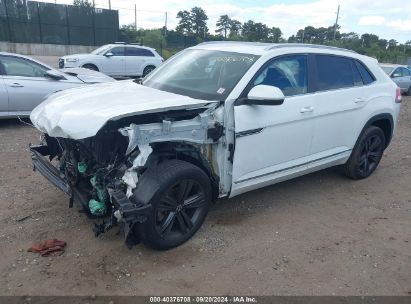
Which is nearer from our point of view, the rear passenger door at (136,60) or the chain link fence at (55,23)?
the rear passenger door at (136,60)

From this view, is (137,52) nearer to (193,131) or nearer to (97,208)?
(193,131)

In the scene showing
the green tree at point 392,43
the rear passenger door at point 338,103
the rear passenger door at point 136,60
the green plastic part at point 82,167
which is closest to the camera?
the green plastic part at point 82,167

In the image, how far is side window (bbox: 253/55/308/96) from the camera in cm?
397

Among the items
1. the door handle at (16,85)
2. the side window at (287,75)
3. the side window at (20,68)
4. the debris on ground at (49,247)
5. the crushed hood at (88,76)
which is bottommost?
the debris on ground at (49,247)

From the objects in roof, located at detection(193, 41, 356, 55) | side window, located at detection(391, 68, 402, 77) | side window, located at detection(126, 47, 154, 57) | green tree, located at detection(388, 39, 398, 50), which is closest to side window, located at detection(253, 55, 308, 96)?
roof, located at detection(193, 41, 356, 55)

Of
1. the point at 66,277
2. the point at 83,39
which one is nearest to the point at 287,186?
the point at 66,277

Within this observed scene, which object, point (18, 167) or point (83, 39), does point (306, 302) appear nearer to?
point (18, 167)

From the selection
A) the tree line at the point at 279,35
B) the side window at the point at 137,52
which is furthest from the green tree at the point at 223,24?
the side window at the point at 137,52

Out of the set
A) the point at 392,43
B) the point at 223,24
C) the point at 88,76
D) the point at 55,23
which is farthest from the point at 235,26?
the point at 88,76

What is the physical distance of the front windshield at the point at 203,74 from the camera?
3.82 meters

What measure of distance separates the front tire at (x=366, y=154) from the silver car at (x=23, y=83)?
216 inches

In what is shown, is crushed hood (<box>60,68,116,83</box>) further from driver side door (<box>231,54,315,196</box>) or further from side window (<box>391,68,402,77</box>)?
side window (<box>391,68,402,77</box>)

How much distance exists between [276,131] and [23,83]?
215 inches

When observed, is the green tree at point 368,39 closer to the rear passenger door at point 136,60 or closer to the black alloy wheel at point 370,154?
the rear passenger door at point 136,60
